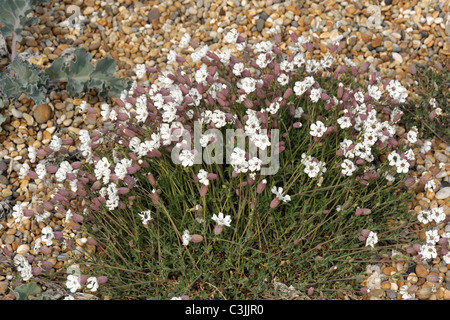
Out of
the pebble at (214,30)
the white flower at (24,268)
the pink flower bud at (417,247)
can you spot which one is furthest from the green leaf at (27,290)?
the pink flower bud at (417,247)

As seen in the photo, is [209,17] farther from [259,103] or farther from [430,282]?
[430,282]

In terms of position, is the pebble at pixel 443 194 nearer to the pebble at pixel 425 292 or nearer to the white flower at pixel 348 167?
the pebble at pixel 425 292

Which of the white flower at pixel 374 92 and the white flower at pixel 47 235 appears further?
Answer: the white flower at pixel 374 92

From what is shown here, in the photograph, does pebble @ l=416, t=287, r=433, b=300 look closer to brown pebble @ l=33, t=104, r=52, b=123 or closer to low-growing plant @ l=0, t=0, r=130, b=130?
low-growing plant @ l=0, t=0, r=130, b=130

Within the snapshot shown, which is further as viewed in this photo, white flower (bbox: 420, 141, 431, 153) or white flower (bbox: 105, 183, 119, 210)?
white flower (bbox: 420, 141, 431, 153)

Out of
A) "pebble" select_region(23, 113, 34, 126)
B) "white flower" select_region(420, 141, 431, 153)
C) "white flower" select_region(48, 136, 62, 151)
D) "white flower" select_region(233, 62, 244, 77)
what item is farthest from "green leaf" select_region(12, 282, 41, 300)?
"white flower" select_region(420, 141, 431, 153)

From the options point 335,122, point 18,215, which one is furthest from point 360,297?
point 18,215

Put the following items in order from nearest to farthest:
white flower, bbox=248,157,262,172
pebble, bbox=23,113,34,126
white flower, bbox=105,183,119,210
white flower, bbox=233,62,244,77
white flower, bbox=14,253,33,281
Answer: white flower, bbox=248,157,262,172
white flower, bbox=14,253,33,281
white flower, bbox=105,183,119,210
white flower, bbox=233,62,244,77
pebble, bbox=23,113,34,126

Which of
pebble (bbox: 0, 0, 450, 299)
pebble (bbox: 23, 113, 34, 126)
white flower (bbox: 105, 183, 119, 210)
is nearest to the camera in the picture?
white flower (bbox: 105, 183, 119, 210)
